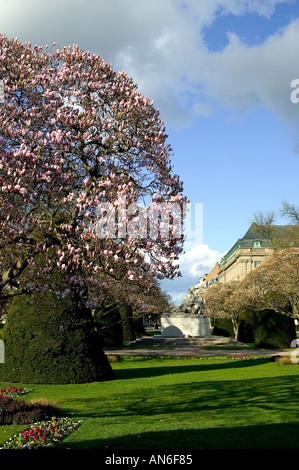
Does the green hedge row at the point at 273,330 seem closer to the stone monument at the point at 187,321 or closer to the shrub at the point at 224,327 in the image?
the stone monument at the point at 187,321

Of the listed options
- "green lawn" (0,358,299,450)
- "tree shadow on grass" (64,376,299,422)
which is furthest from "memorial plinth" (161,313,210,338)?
"tree shadow on grass" (64,376,299,422)

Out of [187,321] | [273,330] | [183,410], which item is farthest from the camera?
[187,321]

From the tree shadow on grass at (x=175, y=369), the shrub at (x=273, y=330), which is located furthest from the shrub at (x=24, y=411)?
the shrub at (x=273, y=330)

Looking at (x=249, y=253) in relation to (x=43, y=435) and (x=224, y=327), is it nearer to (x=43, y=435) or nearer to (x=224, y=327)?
(x=224, y=327)

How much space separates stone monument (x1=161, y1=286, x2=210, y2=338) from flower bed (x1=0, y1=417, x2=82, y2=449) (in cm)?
3268

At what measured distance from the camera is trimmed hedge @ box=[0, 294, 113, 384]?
15664 millimetres

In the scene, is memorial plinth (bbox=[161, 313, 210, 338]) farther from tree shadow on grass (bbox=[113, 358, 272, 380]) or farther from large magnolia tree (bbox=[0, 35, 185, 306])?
large magnolia tree (bbox=[0, 35, 185, 306])

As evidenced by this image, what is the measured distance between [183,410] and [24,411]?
3.75 metres

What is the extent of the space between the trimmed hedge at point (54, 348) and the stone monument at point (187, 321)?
1045 inches

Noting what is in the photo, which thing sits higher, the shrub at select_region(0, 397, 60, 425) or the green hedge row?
the green hedge row

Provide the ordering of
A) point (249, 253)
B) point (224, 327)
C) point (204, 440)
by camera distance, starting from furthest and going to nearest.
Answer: point (249, 253) < point (224, 327) < point (204, 440)

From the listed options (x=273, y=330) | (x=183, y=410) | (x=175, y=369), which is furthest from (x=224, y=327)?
(x=183, y=410)

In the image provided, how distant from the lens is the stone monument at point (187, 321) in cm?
4234

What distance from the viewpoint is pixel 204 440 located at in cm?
851
